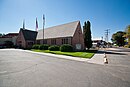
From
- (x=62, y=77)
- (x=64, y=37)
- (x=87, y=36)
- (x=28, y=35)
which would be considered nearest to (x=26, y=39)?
(x=28, y=35)

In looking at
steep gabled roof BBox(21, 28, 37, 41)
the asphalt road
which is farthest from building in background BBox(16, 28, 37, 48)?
the asphalt road

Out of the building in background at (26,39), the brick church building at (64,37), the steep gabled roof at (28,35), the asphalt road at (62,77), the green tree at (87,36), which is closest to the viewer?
the asphalt road at (62,77)

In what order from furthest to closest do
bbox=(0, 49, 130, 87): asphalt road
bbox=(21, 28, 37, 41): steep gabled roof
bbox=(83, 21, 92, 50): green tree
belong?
bbox=(21, 28, 37, 41): steep gabled roof
bbox=(83, 21, 92, 50): green tree
bbox=(0, 49, 130, 87): asphalt road

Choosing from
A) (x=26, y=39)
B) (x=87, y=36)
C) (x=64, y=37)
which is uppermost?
(x=87, y=36)

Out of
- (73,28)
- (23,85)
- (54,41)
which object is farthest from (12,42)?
(23,85)

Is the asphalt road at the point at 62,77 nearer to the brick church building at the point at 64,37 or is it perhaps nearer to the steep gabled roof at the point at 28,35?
the brick church building at the point at 64,37

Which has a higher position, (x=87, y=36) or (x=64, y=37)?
(x=87, y=36)

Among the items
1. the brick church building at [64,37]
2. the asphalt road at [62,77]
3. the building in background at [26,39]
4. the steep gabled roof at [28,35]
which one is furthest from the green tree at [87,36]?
the asphalt road at [62,77]

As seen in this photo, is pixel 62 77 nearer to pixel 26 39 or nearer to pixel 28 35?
pixel 26 39

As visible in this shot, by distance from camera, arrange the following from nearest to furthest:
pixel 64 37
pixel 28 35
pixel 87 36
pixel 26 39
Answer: pixel 64 37 < pixel 87 36 < pixel 26 39 < pixel 28 35

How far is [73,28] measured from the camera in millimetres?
28938

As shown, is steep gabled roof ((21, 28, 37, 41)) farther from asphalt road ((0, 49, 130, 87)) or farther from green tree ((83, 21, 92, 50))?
asphalt road ((0, 49, 130, 87))

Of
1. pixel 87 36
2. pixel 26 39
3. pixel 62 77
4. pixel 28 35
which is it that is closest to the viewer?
pixel 62 77

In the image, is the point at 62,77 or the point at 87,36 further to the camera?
the point at 87,36
